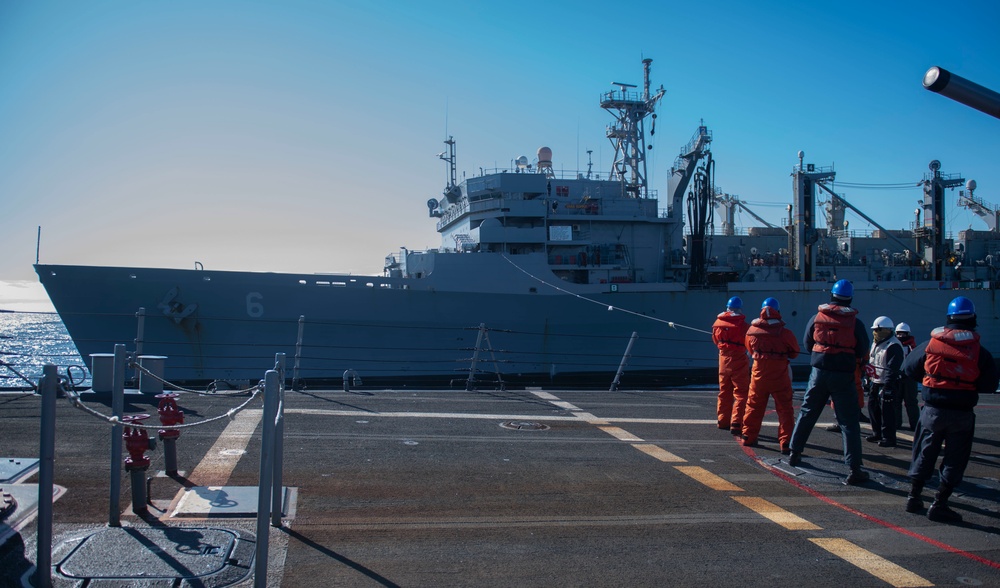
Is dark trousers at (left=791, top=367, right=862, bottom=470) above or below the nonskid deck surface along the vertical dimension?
above

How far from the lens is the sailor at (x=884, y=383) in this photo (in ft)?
20.5

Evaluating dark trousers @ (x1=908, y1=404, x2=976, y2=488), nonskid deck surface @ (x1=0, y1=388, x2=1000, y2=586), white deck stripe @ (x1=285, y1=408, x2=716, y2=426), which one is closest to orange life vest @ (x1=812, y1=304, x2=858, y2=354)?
dark trousers @ (x1=908, y1=404, x2=976, y2=488)

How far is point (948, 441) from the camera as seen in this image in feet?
13.5

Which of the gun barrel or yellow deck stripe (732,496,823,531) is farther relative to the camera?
yellow deck stripe (732,496,823,531)

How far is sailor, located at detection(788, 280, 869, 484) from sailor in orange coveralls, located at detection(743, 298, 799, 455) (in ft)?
1.71

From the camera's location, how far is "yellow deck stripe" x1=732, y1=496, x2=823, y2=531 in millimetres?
3941

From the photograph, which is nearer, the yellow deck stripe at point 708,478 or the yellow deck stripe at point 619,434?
the yellow deck stripe at point 708,478

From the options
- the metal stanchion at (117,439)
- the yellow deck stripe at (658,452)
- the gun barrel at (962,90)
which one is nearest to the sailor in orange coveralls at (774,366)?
the yellow deck stripe at (658,452)

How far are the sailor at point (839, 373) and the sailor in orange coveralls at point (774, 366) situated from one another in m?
0.52

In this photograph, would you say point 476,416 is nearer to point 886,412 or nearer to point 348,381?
point 886,412

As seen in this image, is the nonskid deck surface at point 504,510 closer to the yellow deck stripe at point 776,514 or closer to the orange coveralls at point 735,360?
the yellow deck stripe at point 776,514

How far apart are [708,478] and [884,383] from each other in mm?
2555

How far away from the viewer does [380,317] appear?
18891 mm

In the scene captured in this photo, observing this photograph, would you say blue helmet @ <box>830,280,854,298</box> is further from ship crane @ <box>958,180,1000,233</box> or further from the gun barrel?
ship crane @ <box>958,180,1000,233</box>
